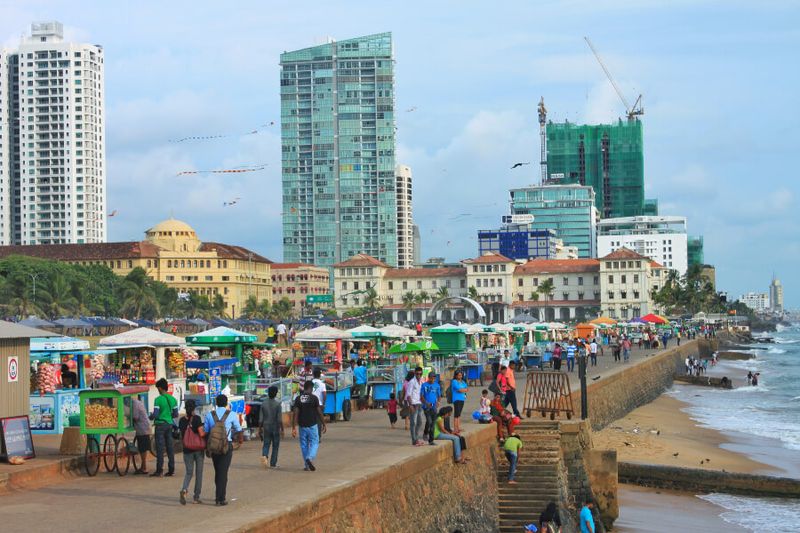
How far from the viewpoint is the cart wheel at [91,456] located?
15.5m

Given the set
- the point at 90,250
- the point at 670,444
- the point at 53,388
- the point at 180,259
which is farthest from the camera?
the point at 180,259

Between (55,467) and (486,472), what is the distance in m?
6.93

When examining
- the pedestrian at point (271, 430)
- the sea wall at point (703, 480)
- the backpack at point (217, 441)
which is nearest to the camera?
the backpack at point (217, 441)

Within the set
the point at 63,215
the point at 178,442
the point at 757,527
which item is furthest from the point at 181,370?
the point at 63,215

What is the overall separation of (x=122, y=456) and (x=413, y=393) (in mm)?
4623

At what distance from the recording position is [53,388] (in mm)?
20891

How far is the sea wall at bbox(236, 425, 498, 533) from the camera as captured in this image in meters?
12.1

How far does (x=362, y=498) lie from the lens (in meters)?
13.5

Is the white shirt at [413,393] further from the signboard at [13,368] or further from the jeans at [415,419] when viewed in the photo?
the signboard at [13,368]

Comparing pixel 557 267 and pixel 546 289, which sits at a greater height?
pixel 557 267

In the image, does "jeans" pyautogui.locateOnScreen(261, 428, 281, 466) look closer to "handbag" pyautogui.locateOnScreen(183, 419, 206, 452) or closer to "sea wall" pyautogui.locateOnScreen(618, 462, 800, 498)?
"handbag" pyautogui.locateOnScreen(183, 419, 206, 452)

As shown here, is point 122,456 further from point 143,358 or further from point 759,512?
point 759,512

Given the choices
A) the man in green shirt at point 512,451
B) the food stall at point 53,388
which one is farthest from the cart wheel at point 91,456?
the man in green shirt at point 512,451

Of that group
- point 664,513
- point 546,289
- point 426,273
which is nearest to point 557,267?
point 546,289
